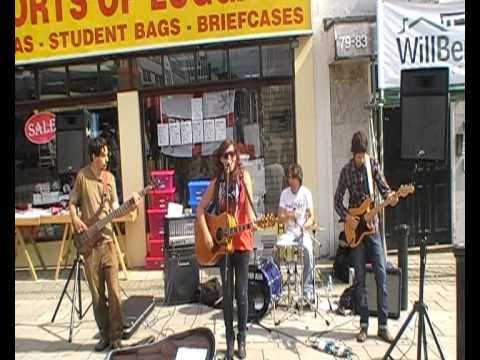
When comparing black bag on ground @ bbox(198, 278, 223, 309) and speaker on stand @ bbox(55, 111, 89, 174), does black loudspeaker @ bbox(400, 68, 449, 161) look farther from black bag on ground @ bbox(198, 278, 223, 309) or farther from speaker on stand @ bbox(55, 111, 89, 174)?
speaker on stand @ bbox(55, 111, 89, 174)

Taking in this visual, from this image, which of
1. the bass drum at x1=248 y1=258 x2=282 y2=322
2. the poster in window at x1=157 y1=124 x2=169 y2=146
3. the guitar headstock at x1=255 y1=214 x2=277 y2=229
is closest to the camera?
the guitar headstock at x1=255 y1=214 x2=277 y2=229

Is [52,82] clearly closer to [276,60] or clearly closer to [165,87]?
[165,87]

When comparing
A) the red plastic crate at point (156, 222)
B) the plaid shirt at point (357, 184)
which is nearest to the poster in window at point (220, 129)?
the red plastic crate at point (156, 222)

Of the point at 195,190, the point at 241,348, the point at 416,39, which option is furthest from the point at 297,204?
the point at 416,39

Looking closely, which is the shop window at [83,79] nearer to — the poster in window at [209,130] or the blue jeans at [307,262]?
the poster in window at [209,130]

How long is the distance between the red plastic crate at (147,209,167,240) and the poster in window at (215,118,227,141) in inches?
54.9

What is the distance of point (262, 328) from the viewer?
5523mm

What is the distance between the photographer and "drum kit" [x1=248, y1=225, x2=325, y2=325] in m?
5.67

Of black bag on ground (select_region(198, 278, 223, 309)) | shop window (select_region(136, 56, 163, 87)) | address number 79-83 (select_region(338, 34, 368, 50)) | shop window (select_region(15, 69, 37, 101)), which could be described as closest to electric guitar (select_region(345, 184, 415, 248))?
black bag on ground (select_region(198, 278, 223, 309))

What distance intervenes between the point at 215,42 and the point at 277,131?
1595 mm

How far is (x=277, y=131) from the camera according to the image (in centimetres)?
817

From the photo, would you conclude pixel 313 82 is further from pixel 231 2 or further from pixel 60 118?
pixel 60 118

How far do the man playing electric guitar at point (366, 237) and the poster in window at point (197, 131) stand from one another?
139 inches

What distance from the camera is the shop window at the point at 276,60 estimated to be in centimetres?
798
